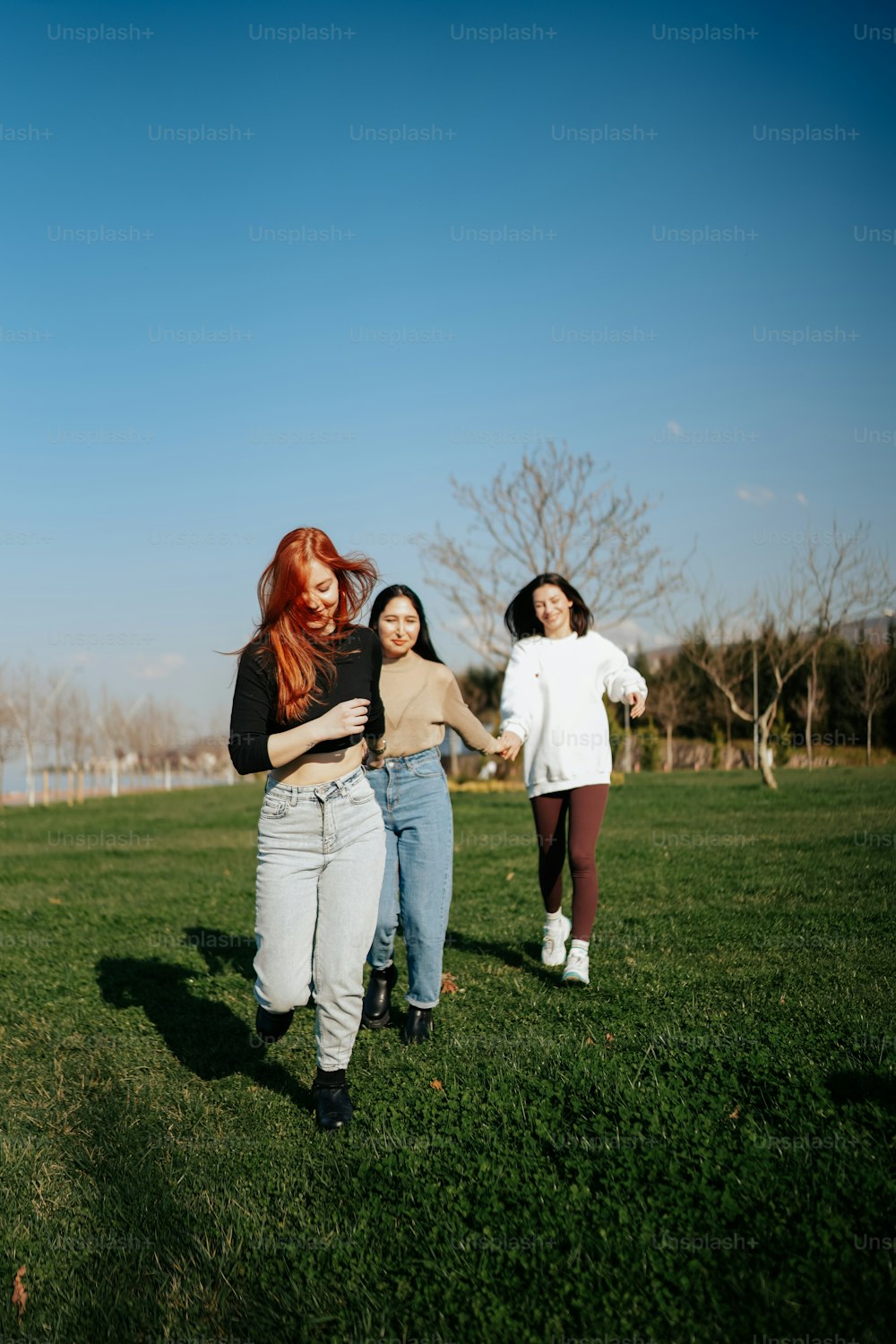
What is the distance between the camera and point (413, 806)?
201 inches

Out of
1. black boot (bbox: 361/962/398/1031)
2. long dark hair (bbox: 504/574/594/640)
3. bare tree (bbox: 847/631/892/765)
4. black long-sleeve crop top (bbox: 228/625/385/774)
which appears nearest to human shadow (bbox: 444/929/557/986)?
black boot (bbox: 361/962/398/1031)

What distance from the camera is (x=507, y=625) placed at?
21.4 ft

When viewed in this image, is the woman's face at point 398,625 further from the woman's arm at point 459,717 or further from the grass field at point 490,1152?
the grass field at point 490,1152

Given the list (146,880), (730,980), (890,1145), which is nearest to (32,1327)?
(890,1145)

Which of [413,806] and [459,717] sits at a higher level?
[459,717]

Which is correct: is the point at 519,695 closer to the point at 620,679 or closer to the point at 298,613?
the point at 620,679

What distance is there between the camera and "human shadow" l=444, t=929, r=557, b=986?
20.9 ft

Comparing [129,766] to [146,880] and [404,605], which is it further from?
[404,605]

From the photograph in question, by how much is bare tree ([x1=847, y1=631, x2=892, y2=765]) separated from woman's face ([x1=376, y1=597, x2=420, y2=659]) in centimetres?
3616

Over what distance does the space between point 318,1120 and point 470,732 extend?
2134 mm

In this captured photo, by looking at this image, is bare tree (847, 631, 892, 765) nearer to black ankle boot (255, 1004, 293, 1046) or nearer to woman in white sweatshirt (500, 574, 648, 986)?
woman in white sweatshirt (500, 574, 648, 986)

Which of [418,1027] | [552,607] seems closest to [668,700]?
[552,607]

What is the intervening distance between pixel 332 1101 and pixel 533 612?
10.8 ft

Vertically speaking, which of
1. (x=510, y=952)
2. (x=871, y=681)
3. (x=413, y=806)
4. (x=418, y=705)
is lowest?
(x=510, y=952)
